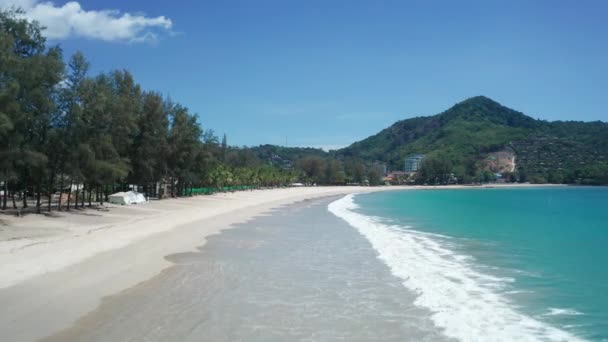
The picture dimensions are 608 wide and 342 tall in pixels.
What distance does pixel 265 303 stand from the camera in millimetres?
11320

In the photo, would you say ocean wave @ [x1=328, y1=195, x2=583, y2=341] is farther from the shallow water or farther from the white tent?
the white tent

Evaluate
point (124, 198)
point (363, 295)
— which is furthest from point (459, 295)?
point (124, 198)

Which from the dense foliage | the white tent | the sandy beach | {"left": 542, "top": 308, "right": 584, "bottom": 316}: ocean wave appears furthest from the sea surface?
the white tent

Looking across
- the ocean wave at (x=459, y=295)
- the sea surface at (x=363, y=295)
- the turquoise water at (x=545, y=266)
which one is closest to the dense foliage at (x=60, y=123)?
the sea surface at (x=363, y=295)

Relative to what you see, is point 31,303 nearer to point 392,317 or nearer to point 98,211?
point 392,317

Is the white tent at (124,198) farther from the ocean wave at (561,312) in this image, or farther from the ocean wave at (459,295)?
the ocean wave at (561,312)

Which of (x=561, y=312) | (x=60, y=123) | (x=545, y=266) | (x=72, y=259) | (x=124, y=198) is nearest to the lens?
(x=561, y=312)

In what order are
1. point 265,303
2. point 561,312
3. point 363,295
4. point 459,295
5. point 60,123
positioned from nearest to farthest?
point 561,312
point 265,303
point 363,295
point 459,295
point 60,123

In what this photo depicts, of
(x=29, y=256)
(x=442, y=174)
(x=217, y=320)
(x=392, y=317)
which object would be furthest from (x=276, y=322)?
(x=442, y=174)

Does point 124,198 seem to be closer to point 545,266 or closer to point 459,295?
point 545,266

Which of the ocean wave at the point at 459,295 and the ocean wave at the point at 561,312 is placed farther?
the ocean wave at the point at 561,312

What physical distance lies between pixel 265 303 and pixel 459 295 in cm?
496

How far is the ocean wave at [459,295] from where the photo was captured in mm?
9531

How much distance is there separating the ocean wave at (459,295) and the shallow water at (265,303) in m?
0.47
